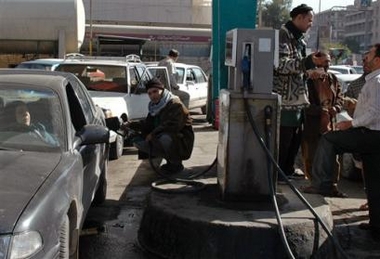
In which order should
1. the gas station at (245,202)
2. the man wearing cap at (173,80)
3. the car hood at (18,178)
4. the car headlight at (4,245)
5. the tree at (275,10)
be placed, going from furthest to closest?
the tree at (275,10) < the man wearing cap at (173,80) < the gas station at (245,202) < the car hood at (18,178) < the car headlight at (4,245)

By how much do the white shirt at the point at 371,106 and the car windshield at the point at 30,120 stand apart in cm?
251

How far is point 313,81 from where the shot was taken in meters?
6.51

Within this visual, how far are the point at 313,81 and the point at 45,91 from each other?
3.08 meters

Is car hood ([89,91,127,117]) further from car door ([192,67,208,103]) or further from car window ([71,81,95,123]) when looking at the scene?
car door ([192,67,208,103])

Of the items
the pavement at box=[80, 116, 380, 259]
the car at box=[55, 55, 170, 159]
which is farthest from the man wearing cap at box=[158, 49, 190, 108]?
the pavement at box=[80, 116, 380, 259]

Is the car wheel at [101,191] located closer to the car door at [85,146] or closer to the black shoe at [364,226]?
the car door at [85,146]

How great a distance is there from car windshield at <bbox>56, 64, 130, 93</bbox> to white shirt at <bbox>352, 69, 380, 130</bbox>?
6394mm

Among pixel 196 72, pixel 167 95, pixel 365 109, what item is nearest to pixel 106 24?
pixel 196 72

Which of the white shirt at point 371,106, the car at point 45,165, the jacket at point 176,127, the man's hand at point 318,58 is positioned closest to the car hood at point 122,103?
the jacket at point 176,127

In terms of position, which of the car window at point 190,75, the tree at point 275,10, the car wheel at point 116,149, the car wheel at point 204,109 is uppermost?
the tree at point 275,10

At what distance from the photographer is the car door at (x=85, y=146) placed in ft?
16.0

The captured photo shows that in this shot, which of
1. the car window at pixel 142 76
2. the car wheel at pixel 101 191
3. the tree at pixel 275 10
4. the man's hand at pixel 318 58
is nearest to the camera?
the man's hand at pixel 318 58

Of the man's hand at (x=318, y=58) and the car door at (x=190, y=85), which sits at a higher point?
the man's hand at (x=318, y=58)

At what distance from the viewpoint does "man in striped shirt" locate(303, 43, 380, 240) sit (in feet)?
16.4
